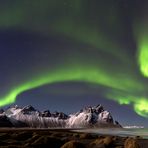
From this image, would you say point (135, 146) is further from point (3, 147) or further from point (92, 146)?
point (3, 147)

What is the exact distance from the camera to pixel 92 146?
33094 mm

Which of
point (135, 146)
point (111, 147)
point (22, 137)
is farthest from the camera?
point (22, 137)

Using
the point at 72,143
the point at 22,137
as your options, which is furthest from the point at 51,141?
the point at 22,137

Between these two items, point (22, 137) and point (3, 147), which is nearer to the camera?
point (3, 147)

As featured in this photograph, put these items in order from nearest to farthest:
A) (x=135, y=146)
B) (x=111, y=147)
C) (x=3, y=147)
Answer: (x=3, y=147) < (x=135, y=146) < (x=111, y=147)

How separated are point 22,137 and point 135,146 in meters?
17.8

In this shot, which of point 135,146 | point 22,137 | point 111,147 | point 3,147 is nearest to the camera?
point 3,147

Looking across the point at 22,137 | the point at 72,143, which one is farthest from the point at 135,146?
the point at 22,137

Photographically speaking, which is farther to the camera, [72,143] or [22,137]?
[22,137]

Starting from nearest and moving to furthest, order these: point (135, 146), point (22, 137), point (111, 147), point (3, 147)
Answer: point (3, 147)
point (135, 146)
point (111, 147)
point (22, 137)

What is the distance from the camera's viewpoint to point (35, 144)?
30.3 meters

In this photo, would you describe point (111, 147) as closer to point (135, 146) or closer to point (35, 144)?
point (135, 146)

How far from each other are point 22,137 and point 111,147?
13979 mm

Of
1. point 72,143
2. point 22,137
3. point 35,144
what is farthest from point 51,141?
point 22,137
